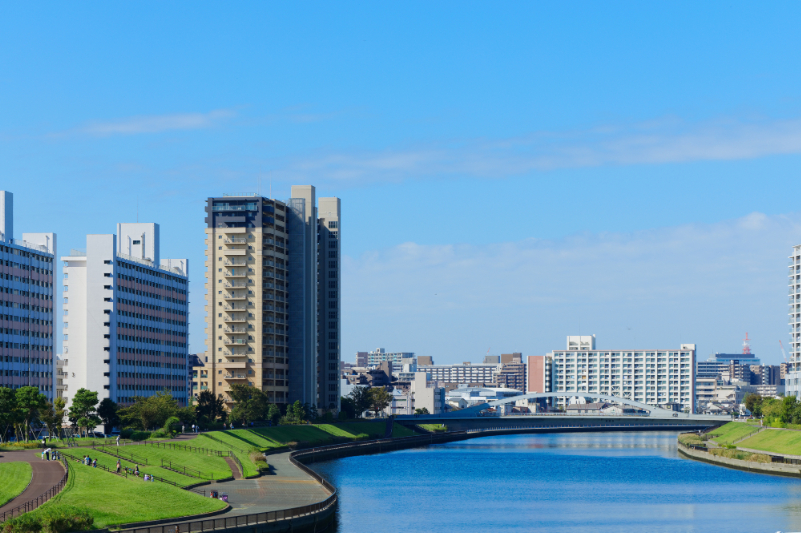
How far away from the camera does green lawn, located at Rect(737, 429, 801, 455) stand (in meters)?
141

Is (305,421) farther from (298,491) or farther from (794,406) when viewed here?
(298,491)

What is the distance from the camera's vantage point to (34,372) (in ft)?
530

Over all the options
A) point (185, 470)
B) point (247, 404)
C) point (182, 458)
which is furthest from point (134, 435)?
point (247, 404)

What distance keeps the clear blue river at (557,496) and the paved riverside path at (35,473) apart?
69.2ft

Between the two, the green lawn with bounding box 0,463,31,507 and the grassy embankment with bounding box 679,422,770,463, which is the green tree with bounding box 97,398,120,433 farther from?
the grassy embankment with bounding box 679,422,770,463

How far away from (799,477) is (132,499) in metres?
79.3

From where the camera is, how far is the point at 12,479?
78125 mm

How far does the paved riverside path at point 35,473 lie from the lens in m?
70.4

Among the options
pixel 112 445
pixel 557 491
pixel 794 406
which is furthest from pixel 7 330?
pixel 794 406

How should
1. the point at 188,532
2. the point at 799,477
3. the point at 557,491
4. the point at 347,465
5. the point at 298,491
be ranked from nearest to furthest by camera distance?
1. the point at 188,532
2. the point at 298,491
3. the point at 557,491
4. the point at 799,477
5. the point at 347,465

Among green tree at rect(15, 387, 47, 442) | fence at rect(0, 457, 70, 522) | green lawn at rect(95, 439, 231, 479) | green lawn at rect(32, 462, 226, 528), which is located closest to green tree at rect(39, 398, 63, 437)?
green tree at rect(15, 387, 47, 442)

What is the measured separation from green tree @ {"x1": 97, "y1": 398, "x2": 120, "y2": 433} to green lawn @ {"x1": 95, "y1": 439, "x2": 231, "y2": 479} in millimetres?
36924

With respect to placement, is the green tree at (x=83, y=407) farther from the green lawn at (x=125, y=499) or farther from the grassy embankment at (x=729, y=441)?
the grassy embankment at (x=729, y=441)

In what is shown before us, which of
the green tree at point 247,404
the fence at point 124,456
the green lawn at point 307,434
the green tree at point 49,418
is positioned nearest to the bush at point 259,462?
the fence at point 124,456
